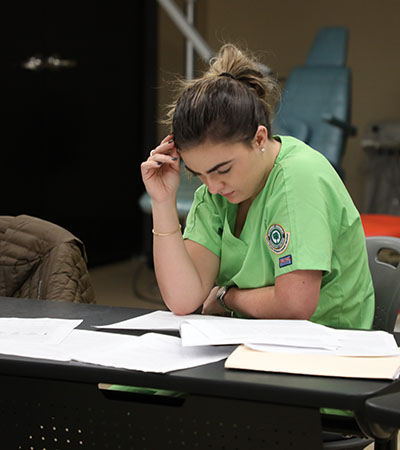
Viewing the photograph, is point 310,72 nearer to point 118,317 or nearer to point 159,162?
point 159,162

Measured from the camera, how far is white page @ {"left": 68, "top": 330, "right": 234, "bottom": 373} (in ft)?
3.59

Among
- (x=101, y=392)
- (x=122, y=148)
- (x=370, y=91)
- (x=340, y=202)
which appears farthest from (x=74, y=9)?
(x=101, y=392)

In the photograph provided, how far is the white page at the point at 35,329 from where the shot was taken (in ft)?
4.06

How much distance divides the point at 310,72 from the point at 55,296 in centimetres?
267

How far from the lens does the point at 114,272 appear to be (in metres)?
4.98

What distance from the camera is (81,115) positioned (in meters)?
4.86

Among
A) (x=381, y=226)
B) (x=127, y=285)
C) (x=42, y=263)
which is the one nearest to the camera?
(x=42, y=263)

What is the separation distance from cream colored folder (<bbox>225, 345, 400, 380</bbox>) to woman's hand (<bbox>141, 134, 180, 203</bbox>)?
570 mm

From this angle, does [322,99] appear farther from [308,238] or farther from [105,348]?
[105,348]

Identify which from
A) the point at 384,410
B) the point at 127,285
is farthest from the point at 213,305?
the point at 127,285

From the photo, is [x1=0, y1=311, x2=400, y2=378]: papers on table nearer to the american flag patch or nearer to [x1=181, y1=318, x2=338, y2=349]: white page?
[x1=181, y1=318, x2=338, y2=349]: white page

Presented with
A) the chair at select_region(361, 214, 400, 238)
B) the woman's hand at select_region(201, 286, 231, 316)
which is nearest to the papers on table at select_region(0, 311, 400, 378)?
the woman's hand at select_region(201, 286, 231, 316)

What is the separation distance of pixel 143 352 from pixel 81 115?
386cm

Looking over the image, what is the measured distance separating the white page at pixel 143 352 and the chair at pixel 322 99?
2727 millimetres
